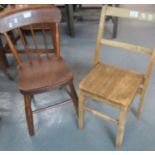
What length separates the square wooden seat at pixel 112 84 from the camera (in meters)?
1.29

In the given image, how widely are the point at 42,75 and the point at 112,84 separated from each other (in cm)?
51

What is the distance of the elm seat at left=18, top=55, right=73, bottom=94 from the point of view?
137 cm

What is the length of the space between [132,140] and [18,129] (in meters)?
0.92

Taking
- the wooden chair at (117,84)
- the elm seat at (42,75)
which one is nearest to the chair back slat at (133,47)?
the wooden chair at (117,84)

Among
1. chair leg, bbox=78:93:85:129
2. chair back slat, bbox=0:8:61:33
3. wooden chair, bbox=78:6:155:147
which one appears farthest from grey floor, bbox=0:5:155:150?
chair back slat, bbox=0:8:61:33

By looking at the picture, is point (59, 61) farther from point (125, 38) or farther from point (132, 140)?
point (125, 38)

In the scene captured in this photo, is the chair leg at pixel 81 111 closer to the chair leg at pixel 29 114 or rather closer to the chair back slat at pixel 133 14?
the chair leg at pixel 29 114

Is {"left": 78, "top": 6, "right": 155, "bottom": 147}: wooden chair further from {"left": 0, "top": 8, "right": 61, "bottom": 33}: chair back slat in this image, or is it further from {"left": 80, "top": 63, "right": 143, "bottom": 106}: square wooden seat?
{"left": 0, "top": 8, "right": 61, "bottom": 33}: chair back slat

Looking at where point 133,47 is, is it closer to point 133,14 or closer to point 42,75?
point 133,14

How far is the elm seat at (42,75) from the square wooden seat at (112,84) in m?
0.17

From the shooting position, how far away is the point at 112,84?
1.39 meters

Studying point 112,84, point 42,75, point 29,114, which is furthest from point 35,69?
point 112,84

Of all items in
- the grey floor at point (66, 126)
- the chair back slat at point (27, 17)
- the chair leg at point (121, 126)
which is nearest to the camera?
the chair leg at point (121, 126)
